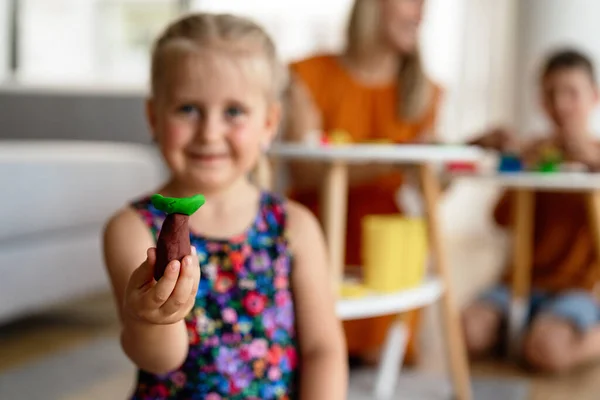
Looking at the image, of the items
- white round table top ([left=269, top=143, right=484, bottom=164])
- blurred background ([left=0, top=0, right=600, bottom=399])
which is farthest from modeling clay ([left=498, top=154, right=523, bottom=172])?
blurred background ([left=0, top=0, right=600, bottom=399])

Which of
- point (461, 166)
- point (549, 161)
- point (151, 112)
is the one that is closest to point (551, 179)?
point (549, 161)

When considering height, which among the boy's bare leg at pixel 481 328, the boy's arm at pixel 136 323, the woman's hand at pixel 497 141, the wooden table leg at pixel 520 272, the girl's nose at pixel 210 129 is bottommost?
the boy's bare leg at pixel 481 328

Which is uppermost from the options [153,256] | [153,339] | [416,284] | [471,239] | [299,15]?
[299,15]

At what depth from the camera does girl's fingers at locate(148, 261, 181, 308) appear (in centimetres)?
62

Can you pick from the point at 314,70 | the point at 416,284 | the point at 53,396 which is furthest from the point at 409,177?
the point at 53,396

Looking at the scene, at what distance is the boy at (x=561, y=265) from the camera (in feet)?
6.96

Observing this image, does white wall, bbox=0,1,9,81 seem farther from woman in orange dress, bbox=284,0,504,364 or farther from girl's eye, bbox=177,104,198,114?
girl's eye, bbox=177,104,198,114

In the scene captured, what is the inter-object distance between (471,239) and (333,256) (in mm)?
3213

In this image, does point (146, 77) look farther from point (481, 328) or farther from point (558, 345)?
point (558, 345)

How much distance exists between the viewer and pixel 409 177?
2115mm

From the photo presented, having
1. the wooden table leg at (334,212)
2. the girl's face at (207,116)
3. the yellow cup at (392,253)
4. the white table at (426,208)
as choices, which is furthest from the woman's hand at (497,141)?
the girl's face at (207,116)

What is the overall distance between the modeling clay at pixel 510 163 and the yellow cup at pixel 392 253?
0.44 meters

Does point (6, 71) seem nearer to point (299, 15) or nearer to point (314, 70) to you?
point (299, 15)

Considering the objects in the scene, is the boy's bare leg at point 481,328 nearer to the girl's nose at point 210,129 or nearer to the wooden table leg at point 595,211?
the wooden table leg at point 595,211
